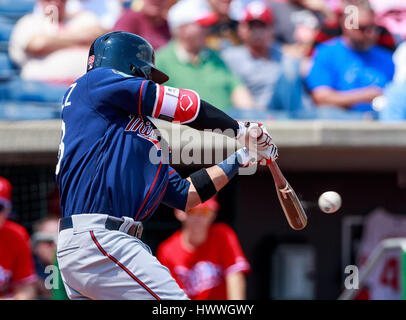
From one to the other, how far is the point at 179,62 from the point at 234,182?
1.45 meters

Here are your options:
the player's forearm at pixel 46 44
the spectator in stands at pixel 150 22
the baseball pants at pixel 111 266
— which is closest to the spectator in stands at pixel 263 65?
the spectator in stands at pixel 150 22

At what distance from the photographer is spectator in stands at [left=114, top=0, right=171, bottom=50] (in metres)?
6.30

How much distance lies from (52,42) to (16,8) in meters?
0.52

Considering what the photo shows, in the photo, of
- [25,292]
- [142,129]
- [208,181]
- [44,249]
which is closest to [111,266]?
[142,129]

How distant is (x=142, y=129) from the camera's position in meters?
3.19

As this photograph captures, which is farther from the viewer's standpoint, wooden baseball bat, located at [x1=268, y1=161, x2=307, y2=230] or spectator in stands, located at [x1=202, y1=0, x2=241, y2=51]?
spectator in stands, located at [x1=202, y1=0, x2=241, y2=51]

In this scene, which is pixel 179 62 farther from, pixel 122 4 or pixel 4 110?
pixel 4 110

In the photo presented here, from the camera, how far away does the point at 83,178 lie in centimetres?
304

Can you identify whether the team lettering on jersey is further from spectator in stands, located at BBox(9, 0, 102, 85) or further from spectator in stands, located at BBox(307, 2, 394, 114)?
spectator in stands, located at BBox(307, 2, 394, 114)

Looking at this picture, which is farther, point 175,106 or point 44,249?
point 44,249

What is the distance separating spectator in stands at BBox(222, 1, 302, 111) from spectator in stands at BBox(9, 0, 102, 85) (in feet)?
3.97

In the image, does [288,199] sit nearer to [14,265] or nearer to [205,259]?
[205,259]

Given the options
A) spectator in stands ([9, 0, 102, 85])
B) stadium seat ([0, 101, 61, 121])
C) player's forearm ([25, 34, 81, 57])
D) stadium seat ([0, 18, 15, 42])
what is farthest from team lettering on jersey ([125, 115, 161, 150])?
stadium seat ([0, 18, 15, 42])
